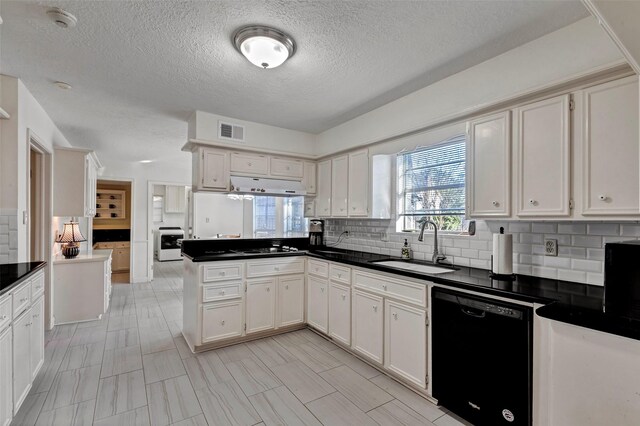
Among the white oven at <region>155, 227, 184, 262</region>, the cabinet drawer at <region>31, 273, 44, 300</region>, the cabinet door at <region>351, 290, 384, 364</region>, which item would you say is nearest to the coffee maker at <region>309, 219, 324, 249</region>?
the cabinet door at <region>351, 290, 384, 364</region>

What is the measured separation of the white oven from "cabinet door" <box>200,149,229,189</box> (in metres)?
6.14

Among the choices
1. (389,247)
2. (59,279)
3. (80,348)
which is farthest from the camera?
(59,279)

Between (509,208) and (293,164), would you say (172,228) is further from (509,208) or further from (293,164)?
(509,208)

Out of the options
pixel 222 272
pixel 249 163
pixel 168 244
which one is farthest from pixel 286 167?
pixel 168 244

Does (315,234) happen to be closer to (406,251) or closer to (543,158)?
(406,251)

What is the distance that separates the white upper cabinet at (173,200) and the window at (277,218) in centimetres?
575

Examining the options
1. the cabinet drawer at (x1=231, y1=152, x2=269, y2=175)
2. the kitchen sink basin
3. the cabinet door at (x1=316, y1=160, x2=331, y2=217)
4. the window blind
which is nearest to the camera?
the kitchen sink basin

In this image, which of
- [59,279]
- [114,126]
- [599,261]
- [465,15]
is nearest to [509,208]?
[599,261]

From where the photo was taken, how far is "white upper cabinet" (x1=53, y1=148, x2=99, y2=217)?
3.89 meters

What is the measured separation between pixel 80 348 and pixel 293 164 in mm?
3141

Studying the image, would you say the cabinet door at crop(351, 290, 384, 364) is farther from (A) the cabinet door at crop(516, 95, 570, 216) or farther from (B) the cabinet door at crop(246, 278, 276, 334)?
(A) the cabinet door at crop(516, 95, 570, 216)

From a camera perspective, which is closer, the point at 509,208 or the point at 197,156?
the point at 509,208

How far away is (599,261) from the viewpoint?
192cm

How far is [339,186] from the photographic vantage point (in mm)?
3824
